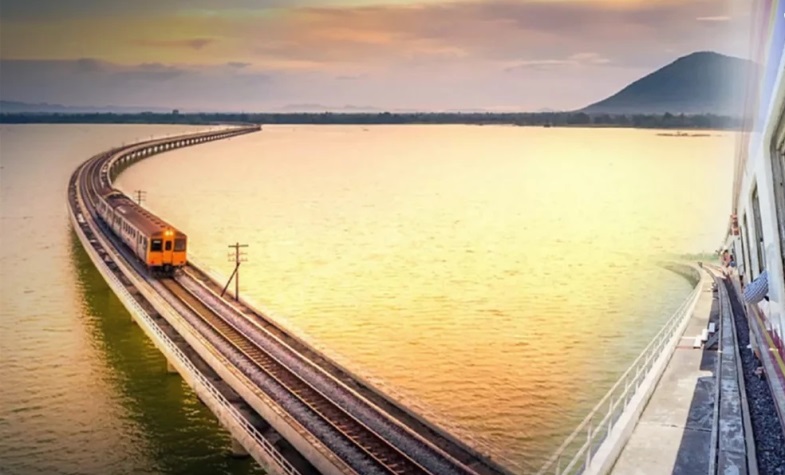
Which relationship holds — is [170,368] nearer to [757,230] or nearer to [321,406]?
[321,406]

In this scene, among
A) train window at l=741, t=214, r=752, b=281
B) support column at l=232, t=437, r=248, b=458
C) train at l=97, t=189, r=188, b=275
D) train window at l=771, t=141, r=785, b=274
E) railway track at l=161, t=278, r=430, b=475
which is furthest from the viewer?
train at l=97, t=189, r=188, b=275

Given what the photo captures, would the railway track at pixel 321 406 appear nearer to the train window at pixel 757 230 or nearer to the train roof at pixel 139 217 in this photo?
the train roof at pixel 139 217

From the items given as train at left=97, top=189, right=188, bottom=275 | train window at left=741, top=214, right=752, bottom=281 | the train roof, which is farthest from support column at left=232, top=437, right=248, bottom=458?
train window at left=741, top=214, right=752, bottom=281

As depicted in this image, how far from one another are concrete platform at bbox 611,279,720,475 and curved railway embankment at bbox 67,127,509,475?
2.33 ft

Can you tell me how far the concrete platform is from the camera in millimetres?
4016

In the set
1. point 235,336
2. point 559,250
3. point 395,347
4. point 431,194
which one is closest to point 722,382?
point 395,347

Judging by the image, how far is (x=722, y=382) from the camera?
17.9ft

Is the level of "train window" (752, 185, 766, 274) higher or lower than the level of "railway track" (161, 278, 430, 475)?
higher

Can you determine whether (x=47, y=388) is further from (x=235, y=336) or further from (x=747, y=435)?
(x=747, y=435)

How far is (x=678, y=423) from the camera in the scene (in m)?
4.61

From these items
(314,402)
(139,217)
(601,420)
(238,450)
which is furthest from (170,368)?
(139,217)

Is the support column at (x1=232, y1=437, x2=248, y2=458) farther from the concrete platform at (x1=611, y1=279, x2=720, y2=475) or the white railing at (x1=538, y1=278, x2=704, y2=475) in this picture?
the concrete platform at (x1=611, y1=279, x2=720, y2=475)

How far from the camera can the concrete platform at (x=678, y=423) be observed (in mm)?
4016

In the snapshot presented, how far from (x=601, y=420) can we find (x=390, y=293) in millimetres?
4310
